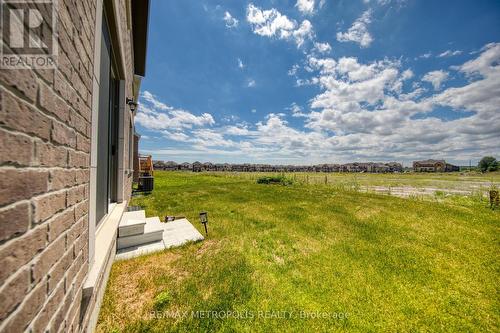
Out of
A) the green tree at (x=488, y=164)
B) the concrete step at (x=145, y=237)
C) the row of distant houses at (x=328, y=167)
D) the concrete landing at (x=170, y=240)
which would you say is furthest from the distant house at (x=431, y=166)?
the concrete step at (x=145, y=237)

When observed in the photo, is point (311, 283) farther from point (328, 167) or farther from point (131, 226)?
point (328, 167)

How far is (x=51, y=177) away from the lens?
3.43 feet

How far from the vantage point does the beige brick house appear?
722 mm

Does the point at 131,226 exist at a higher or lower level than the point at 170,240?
higher

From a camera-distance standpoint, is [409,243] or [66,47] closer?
[66,47]

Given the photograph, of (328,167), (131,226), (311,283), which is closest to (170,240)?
(131,226)

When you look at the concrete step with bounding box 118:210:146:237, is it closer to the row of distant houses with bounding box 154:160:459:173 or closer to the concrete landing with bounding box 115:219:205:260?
the concrete landing with bounding box 115:219:205:260

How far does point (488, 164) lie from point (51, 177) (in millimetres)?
131954

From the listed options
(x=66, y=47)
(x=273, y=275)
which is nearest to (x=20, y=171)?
(x=66, y=47)

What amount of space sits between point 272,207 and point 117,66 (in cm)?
777

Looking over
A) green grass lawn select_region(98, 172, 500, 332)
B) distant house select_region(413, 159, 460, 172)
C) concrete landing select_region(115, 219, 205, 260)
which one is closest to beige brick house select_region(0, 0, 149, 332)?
green grass lawn select_region(98, 172, 500, 332)

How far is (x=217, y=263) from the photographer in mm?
3803

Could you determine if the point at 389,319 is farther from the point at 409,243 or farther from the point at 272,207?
the point at 272,207

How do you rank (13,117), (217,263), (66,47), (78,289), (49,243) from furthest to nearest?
(217,263)
(78,289)
(66,47)
(49,243)
(13,117)
